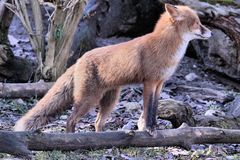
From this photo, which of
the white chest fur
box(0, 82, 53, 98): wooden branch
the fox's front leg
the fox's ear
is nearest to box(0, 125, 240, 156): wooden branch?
the fox's front leg

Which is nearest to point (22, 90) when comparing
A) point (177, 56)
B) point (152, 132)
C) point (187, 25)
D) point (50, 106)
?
point (50, 106)

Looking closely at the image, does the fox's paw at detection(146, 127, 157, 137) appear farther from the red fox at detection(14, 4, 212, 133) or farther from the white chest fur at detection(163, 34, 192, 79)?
the white chest fur at detection(163, 34, 192, 79)

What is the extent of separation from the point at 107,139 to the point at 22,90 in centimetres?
343

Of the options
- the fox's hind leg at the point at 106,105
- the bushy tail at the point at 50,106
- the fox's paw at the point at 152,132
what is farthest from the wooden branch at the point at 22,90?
the fox's paw at the point at 152,132

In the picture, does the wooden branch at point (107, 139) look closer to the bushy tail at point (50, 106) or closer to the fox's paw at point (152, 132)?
the fox's paw at point (152, 132)

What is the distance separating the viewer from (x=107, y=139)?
18.8 ft

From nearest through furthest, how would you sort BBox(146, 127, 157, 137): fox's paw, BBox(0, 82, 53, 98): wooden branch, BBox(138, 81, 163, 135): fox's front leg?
BBox(146, 127, 157, 137): fox's paw, BBox(138, 81, 163, 135): fox's front leg, BBox(0, 82, 53, 98): wooden branch

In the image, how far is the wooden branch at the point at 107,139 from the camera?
16.2 feet

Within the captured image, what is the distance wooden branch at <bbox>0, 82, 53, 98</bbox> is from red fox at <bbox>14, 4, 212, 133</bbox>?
1743 mm

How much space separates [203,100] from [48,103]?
147 inches

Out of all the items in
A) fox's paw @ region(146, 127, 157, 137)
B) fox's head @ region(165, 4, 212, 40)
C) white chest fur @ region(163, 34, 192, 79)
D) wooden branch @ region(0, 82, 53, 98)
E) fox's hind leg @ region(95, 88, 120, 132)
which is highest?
fox's head @ region(165, 4, 212, 40)

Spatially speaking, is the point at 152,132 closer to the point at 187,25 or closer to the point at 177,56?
the point at 177,56

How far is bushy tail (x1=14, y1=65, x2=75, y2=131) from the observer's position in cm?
674

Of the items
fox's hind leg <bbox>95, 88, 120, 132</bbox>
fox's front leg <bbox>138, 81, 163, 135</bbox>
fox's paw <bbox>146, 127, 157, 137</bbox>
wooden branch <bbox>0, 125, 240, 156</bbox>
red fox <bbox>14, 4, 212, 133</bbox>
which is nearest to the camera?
wooden branch <bbox>0, 125, 240, 156</bbox>
